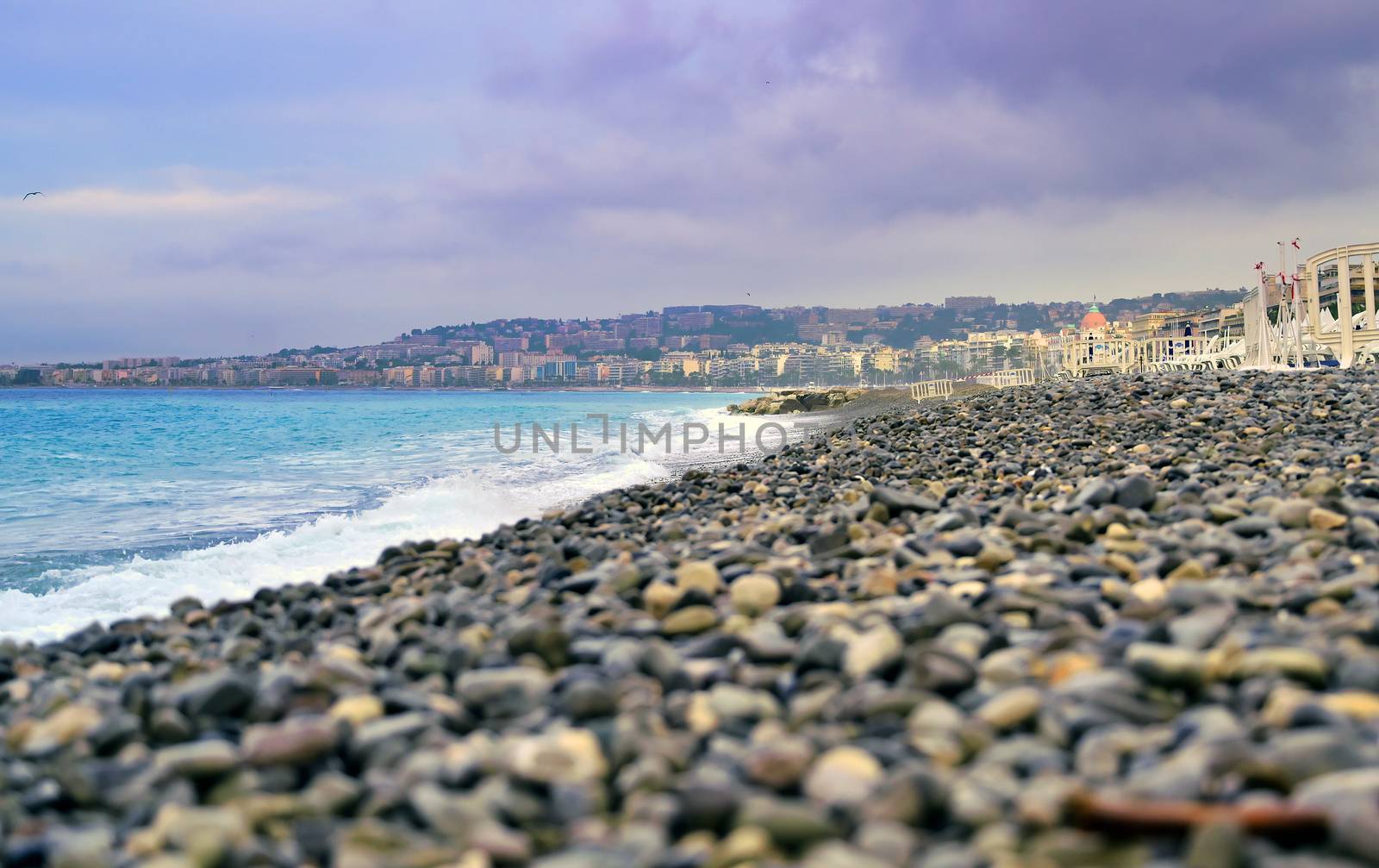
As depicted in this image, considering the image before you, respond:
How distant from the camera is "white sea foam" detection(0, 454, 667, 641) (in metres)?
5.46

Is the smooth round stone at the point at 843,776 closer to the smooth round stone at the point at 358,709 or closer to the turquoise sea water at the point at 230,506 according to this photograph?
the smooth round stone at the point at 358,709

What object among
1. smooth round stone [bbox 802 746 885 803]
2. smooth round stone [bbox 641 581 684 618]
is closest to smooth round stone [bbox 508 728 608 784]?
smooth round stone [bbox 802 746 885 803]

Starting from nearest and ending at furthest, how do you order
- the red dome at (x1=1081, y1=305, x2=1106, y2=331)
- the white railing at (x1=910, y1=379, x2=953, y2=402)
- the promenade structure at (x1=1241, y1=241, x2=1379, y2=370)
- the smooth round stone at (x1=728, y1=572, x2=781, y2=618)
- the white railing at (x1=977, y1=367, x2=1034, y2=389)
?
the smooth round stone at (x1=728, y1=572, x2=781, y2=618)
the promenade structure at (x1=1241, y1=241, x2=1379, y2=370)
the white railing at (x1=977, y1=367, x2=1034, y2=389)
the white railing at (x1=910, y1=379, x2=953, y2=402)
the red dome at (x1=1081, y1=305, x2=1106, y2=331)

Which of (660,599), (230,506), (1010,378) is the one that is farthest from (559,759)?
(1010,378)

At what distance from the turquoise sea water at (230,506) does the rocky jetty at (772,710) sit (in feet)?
8.31

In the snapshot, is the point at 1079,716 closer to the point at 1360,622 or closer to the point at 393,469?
the point at 1360,622

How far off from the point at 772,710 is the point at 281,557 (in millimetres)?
5895

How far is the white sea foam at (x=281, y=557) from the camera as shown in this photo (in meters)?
5.46

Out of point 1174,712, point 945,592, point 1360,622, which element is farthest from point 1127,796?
point 945,592

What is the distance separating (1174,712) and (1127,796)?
0.42m

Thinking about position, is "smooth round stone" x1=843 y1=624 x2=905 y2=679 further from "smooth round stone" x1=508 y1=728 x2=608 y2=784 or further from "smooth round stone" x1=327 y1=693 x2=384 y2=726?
"smooth round stone" x1=327 y1=693 x2=384 y2=726

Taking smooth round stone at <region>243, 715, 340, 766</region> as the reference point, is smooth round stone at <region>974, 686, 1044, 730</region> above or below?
above

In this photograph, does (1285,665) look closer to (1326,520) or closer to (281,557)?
(1326,520)

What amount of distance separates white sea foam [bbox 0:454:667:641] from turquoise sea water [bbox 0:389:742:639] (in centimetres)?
2
